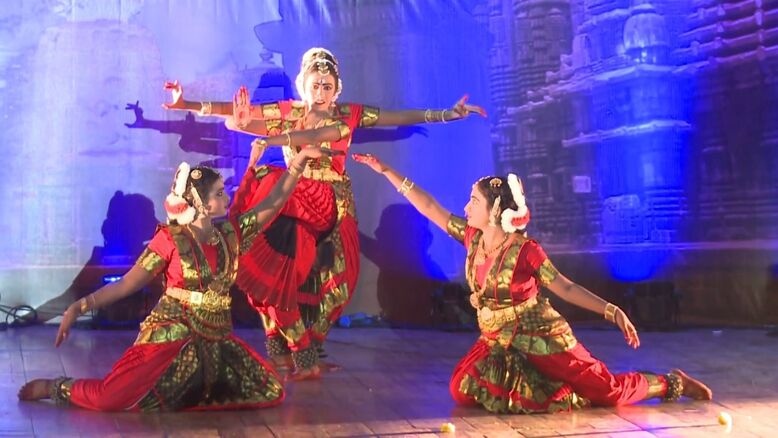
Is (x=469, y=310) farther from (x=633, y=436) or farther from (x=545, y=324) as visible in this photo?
(x=633, y=436)

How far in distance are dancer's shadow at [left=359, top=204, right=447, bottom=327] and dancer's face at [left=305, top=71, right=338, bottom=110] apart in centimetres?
177

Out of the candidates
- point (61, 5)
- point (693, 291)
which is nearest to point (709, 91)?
point (693, 291)

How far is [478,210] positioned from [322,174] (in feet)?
3.27

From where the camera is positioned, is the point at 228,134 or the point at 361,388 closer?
the point at 361,388

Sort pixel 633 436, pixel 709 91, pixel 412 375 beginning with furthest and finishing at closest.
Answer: pixel 709 91 < pixel 412 375 < pixel 633 436

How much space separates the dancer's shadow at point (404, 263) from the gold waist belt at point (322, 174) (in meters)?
1.71

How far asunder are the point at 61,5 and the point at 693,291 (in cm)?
433

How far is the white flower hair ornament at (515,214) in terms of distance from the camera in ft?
10.7

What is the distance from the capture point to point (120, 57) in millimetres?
5449

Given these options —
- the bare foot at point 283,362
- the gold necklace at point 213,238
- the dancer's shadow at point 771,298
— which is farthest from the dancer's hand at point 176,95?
the dancer's shadow at point 771,298

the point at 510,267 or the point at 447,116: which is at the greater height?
the point at 447,116

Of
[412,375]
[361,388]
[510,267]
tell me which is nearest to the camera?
[510,267]

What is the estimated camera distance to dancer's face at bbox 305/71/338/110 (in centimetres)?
407

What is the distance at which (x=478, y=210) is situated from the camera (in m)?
3.34
